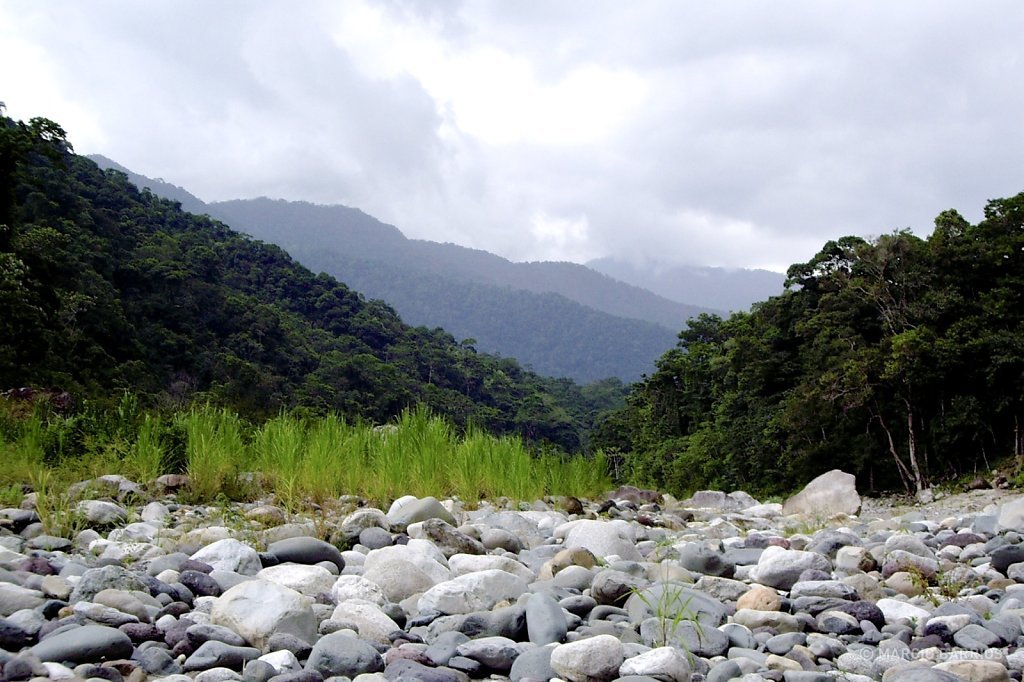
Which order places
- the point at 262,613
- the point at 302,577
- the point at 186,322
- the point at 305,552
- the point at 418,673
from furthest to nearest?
the point at 186,322, the point at 305,552, the point at 302,577, the point at 262,613, the point at 418,673

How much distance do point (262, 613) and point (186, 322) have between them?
36.7 meters

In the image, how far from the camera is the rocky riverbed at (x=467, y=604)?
8.18 feet

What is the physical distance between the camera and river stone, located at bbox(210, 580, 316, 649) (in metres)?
2.73

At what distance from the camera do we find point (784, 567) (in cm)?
386

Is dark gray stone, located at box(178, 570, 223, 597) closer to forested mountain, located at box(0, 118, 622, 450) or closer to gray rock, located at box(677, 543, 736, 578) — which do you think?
gray rock, located at box(677, 543, 736, 578)

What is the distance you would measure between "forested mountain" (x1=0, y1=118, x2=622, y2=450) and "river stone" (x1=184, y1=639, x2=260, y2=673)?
1381 cm

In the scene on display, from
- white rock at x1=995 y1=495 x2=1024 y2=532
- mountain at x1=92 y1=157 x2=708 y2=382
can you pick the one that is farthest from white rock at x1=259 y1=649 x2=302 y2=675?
mountain at x1=92 y1=157 x2=708 y2=382

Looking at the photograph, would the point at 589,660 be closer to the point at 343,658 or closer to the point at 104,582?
the point at 343,658

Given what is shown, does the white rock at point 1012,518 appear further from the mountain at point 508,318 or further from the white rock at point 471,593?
the mountain at point 508,318

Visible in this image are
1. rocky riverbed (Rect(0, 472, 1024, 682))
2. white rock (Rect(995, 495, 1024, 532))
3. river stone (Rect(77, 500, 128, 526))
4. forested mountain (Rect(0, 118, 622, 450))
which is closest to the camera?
rocky riverbed (Rect(0, 472, 1024, 682))

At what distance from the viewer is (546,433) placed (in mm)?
50000

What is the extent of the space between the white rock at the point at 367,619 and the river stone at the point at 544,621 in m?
0.51

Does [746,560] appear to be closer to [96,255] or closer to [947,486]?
[947,486]

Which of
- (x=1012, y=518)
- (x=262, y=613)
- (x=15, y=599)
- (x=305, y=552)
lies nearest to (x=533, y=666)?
(x=262, y=613)
